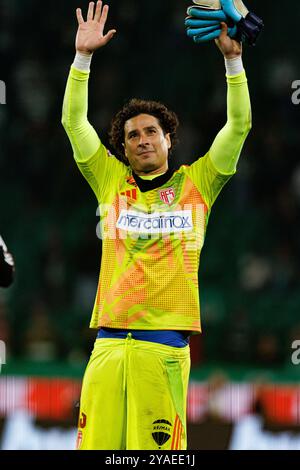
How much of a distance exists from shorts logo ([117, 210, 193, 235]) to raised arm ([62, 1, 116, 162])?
406mm

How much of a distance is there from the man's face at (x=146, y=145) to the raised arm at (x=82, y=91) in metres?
0.18

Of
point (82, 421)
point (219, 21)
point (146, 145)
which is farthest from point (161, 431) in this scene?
point (219, 21)

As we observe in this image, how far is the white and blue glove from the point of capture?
16.4 ft

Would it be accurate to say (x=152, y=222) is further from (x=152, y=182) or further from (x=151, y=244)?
(x=152, y=182)

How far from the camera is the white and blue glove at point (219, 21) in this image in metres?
4.99

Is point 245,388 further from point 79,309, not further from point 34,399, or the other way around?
point 79,309

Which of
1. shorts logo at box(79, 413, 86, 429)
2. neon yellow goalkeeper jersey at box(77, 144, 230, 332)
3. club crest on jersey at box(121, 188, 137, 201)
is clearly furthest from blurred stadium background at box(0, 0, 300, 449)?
club crest on jersey at box(121, 188, 137, 201)

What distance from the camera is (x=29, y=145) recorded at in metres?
13.2

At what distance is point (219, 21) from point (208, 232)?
6.92 m

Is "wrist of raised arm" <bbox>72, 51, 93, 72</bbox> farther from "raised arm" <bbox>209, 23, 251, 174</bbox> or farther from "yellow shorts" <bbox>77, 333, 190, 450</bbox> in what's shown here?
"yellow shorts" <bbox>77, 333, 190, 450</bbox>

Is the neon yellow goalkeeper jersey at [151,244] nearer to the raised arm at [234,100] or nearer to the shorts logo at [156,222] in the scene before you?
the shorts logo at [156,222]

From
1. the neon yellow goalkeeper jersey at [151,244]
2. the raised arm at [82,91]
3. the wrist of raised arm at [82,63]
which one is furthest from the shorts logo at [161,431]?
the wrist of raised arm at [82,63]

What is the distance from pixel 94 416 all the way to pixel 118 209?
3.44ft

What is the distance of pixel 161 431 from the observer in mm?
4844
